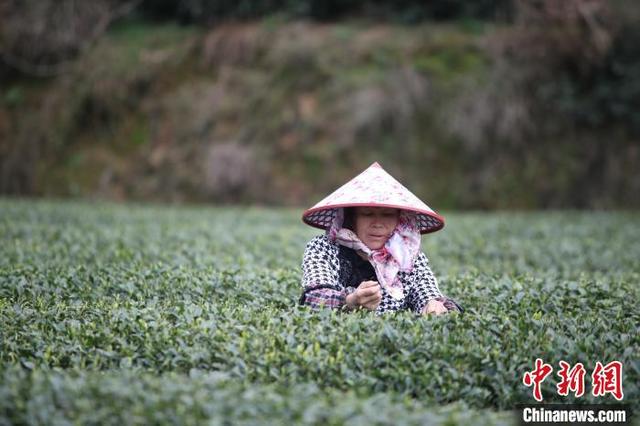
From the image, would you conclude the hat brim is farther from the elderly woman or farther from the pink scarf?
the pink scarf

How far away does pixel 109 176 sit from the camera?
1802 centimetres

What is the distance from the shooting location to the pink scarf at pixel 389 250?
4762 millimetres

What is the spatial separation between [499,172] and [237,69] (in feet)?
22.3

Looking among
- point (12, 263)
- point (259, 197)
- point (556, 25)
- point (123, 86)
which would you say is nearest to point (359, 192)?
point (12, 263)

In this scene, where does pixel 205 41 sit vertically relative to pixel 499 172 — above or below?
above

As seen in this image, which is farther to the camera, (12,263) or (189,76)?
(189,76)

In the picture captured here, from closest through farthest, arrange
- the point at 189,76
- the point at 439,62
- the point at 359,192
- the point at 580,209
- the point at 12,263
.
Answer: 1. the point at 359,192
2. the point at 12,263
3. the point at 580,209
4. the point at 439,62
5. the point at 189,76

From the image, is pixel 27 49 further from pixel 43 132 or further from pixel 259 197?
pixel 259 197

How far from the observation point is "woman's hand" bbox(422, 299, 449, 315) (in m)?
4.84

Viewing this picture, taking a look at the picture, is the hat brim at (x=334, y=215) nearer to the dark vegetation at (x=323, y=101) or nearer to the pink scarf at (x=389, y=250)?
the pink scarf at (x=389, y=250)

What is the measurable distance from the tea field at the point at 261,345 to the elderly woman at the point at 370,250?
0.65 feet

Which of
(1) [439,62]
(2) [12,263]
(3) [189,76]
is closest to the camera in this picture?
(2) [12,263]

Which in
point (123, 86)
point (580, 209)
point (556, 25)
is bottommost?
point (580, 209)

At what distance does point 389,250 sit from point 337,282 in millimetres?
382
